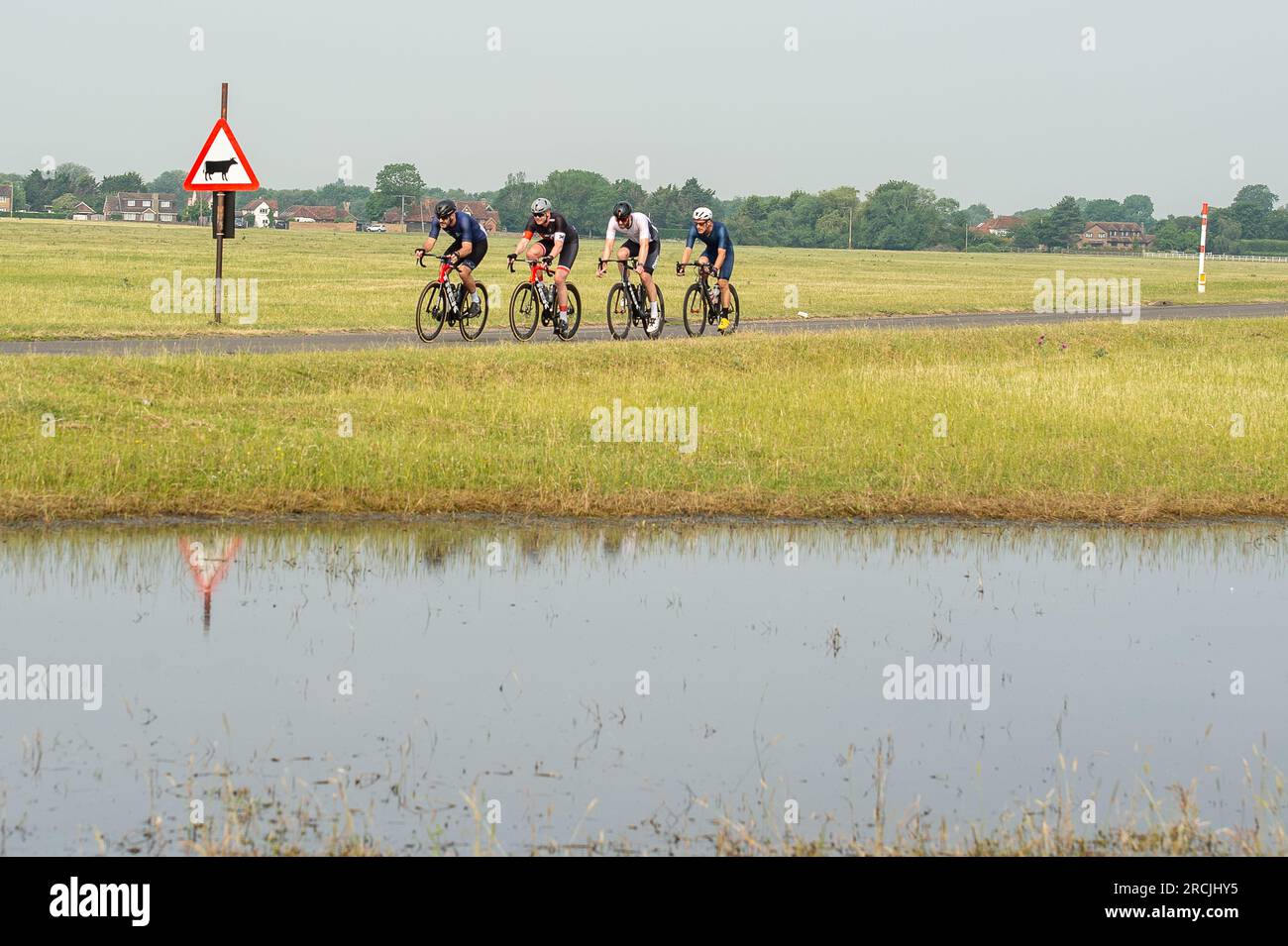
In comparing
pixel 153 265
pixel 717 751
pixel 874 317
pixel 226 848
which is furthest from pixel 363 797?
pixel 153 265

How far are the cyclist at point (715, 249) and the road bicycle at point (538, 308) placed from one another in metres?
1.73

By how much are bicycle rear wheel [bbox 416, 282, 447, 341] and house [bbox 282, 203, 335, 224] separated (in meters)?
172

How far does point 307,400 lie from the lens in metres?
18.5

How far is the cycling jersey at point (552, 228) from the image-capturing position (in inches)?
909

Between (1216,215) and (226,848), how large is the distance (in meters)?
186

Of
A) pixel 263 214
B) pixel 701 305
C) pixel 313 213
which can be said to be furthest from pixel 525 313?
pixel 313 213

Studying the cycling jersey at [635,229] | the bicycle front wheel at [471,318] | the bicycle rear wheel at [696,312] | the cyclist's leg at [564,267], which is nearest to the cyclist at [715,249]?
the bicycle rear wheel at [696,312]

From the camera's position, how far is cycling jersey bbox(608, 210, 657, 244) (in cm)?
2364

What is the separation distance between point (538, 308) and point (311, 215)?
6905 inches

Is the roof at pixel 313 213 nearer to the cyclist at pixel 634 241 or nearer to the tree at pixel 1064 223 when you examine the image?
A: the tree at pixel 1064 223

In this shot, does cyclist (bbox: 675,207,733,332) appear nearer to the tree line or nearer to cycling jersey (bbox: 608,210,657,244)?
cycling jersey (bbox: 608,210,657,244)

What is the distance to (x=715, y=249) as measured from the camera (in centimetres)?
2550

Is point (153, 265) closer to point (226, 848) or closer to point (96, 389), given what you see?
point (96, 389)

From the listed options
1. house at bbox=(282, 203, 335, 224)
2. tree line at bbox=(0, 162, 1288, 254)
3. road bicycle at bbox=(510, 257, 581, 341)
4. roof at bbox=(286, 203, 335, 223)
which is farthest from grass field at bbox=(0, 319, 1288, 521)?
roof at bbox=(286, 203, 335, 223)
